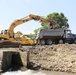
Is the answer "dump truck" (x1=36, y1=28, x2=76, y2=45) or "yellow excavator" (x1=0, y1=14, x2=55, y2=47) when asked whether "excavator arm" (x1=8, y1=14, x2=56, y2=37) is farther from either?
"dump truck" (x1=36, y1=28, x2=76, y2=45)

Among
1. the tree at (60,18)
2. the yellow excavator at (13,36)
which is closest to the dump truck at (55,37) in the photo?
the yellow excavator at (13,36)

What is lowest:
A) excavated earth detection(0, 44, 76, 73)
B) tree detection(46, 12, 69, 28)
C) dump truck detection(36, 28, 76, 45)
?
excavated earth detection(0, 44, 76, 73)

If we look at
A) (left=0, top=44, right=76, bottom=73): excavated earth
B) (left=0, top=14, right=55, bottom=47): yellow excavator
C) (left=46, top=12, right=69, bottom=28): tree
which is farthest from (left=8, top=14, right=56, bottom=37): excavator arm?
(left=46, top=12, right=69, bottom=28): tree

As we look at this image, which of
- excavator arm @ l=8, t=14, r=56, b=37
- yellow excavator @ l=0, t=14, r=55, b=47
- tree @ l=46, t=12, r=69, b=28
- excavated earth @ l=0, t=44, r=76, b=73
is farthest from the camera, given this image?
tree @ l=46, t=12, r=69, b=28

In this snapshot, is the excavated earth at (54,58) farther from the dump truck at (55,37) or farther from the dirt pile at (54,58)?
the dump truck at (55,37)

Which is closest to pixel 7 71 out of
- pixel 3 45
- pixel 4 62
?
pixel 4 62

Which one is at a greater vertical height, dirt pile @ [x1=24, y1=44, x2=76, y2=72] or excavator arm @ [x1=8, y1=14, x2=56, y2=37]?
excavator arm @ [x1=8, y1=14, x2=56, y2=37]

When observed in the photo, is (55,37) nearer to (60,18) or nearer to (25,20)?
(25,20)

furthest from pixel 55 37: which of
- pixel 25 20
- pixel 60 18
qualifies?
pixel 60 18

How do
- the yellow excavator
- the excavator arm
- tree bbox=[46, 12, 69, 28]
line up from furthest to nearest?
tree bbox=[46, 12, 69, 28]
the excavator arm
the yellow excavator

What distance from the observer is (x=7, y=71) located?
22.9 metres

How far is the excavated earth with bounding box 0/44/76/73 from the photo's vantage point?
22.5 metres

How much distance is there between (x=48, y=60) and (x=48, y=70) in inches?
88.0

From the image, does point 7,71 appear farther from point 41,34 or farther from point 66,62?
point 41,34
